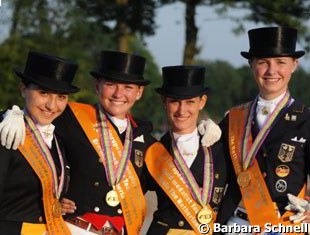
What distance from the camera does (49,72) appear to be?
4055 millimetres

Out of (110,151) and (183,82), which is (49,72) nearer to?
(110,151)

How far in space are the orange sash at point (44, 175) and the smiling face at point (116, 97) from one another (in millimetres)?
661

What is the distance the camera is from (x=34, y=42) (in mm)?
16266

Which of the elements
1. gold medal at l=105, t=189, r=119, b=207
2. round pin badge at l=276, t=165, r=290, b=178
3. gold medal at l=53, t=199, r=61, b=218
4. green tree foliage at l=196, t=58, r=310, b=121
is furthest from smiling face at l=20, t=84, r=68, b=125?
green tree foliage at l=196, t=58, r=310, b=121

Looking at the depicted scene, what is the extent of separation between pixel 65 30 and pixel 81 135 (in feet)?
40.8

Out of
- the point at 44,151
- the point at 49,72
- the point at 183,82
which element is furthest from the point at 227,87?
the point at 44,151

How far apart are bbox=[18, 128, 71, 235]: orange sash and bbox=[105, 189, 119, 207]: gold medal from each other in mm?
404

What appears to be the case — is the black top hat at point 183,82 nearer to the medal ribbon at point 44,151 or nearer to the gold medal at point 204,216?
the gold medal at point 204,216

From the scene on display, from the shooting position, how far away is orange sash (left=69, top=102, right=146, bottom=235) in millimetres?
4250

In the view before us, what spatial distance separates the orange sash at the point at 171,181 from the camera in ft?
13.8

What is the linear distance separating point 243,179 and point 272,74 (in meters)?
0.79

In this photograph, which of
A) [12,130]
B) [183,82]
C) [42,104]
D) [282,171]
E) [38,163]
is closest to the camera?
[12,130]

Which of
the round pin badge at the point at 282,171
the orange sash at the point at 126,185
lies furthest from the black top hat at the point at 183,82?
the round pin badge at the point at 282,171

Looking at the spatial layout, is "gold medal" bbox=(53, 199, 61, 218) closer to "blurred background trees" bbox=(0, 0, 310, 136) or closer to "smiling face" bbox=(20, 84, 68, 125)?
"smiling face" bbox=(20, 84, 68, 125)
